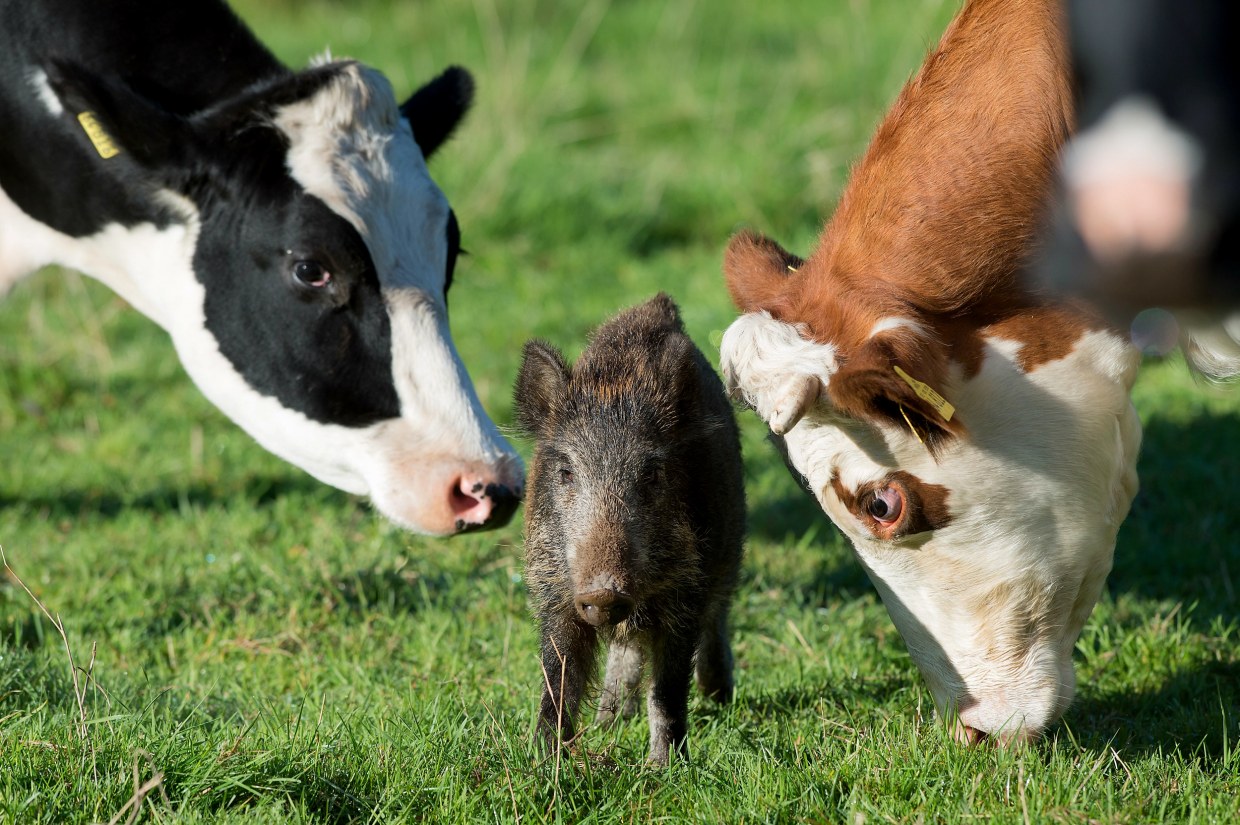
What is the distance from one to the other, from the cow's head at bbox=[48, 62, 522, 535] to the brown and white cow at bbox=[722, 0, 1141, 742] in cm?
100

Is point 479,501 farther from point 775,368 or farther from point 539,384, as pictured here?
point 775,368

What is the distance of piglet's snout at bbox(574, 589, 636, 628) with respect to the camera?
3.50 metres

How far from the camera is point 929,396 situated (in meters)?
3.56

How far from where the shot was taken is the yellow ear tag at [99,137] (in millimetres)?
4555

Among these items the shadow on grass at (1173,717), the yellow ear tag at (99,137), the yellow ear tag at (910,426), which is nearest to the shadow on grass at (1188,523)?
the shadow on grass at (1173,717)

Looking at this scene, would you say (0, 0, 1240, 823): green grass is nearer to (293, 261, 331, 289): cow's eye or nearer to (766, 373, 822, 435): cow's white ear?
(766, 373, 822, 435): cow's white ear

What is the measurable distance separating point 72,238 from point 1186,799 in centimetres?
406

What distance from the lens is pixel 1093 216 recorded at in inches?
85.4

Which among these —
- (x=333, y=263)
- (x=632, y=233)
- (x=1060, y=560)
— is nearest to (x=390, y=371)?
(x=333, y=263)

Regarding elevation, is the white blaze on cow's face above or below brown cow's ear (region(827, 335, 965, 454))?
below

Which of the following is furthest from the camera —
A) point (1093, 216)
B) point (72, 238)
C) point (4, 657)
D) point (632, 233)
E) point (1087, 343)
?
point (632, 233)

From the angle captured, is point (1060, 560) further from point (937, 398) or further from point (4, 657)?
point (4, 657)

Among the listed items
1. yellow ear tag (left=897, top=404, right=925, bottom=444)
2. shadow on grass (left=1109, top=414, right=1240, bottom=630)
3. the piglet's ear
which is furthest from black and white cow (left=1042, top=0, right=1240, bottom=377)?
shadow on grass (left=1109, top=414, right=1240, bottom=630)

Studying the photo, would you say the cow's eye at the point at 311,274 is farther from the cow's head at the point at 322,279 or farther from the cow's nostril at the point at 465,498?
the cow's nostril at the point at 465,498
